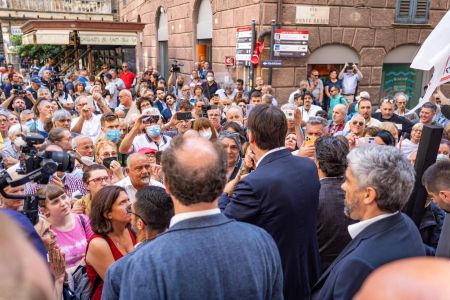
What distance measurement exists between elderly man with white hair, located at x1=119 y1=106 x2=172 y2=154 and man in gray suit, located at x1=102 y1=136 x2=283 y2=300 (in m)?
3.12

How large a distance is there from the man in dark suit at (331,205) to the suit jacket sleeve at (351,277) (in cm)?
83

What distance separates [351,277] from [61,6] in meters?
34.0

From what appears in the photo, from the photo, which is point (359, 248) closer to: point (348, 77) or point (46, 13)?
point (348, 77)

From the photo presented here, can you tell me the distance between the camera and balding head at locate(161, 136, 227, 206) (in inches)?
58.8

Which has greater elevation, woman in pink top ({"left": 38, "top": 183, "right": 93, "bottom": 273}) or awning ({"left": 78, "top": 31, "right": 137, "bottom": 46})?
awning ({"left": 78, "top": 31, "right": 137, "bottom": 46})

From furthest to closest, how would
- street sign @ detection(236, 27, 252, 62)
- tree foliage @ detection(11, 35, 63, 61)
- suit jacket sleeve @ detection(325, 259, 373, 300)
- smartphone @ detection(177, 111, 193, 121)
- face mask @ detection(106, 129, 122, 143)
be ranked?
1. tree foliage @ detection(11, 35, 63, 61)
2. street sign @ detection(236, 27, 252, 62)
3. smartphone @ detection(177, 111, 193, 121)
4. face mask @ detection(106, 129, 122, 143)
5. suit jacket sleeve @ detection(325, 259, 373, 300)

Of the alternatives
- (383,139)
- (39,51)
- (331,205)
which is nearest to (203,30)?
(383,139)

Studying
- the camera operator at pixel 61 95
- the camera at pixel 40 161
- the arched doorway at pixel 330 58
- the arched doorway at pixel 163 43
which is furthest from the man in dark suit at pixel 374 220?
the arched doorway at pixel 163 43

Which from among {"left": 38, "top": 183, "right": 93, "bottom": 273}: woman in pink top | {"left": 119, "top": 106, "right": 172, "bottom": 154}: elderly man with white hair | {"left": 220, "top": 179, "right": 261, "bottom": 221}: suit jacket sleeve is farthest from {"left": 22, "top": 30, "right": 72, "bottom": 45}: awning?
{"left": 220, "top": 179, "right": 261, "bottom": 221}: suit jacket sleeve

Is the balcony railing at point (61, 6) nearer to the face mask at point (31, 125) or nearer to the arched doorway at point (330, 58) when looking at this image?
the arched doorway at point (330, 58)

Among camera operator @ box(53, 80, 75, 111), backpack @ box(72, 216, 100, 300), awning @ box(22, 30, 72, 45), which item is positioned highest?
awning @ box(22, 30, 72, 45)

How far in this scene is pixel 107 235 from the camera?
8.17ft

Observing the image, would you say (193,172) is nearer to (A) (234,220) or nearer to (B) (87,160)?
(A) (234,220)

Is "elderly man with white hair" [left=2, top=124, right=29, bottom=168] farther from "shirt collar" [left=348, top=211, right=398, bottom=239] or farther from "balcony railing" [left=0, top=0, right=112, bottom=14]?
"balcony railing" [left=0, top=0, right=112, bottom=14]
